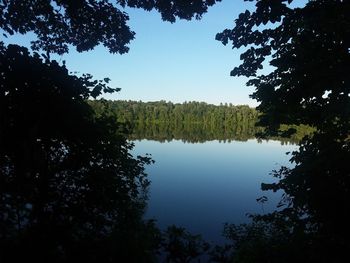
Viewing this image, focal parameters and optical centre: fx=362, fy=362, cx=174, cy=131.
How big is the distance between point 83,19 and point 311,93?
4953 mm

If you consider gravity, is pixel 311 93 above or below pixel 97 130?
above

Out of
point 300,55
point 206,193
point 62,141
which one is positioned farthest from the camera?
point 206,193

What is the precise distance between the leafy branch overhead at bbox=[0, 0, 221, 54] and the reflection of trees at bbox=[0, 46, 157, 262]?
0.73 m

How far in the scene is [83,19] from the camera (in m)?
7.72

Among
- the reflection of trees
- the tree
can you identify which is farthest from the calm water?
the reflection of trees

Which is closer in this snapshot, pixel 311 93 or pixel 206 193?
pixel 311 93

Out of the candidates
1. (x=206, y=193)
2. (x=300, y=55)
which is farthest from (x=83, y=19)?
(x=206, y=193)

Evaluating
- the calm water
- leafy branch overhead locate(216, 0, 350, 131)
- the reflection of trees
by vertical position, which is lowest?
the calm water

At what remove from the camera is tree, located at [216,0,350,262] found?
18.9ft

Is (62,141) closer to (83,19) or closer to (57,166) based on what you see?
(57,166)

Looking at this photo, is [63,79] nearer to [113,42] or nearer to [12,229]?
[113,42]

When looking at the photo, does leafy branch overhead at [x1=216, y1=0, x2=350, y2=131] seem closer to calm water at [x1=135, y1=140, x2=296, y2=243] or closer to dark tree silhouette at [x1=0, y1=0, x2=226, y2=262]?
dark tree silhouette at [x1=0, y1=0, x2=226, y2=262]

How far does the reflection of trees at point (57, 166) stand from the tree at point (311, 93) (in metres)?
3.47

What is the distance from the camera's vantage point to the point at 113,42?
818 cm
